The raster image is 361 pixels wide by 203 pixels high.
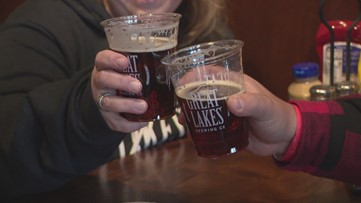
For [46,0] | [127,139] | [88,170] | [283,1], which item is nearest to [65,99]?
[88,170]

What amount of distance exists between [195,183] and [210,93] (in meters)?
0.34

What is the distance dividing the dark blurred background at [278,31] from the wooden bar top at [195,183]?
2.06 ft

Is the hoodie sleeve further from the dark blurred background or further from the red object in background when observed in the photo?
the dark blurred background

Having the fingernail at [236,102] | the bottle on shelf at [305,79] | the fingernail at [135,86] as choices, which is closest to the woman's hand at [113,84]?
the fingernail at [135,86]

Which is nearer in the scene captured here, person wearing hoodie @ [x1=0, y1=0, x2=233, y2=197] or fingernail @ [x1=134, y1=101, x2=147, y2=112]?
fingernail @ [x1=134, y1=101, x2=147, y2=112]

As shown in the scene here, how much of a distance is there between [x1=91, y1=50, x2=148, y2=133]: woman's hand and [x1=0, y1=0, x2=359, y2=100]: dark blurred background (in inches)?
35.1

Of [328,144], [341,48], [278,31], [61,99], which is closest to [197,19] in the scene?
[278,31]

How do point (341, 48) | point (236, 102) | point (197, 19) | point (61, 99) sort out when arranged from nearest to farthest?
point (236, 102)
point (61, 99)
point (341, 48)
point (197, 19)

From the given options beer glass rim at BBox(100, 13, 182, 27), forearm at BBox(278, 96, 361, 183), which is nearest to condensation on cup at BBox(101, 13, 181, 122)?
beer glass rim at BBox(100, 13, 182, 27)

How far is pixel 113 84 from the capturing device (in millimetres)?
839

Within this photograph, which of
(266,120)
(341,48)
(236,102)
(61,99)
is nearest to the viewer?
(236,102)

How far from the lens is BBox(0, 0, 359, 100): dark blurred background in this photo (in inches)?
64.3

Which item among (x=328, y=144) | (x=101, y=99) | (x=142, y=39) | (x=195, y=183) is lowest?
(x=195, y=183)

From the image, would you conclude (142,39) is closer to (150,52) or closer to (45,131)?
(150,52)
